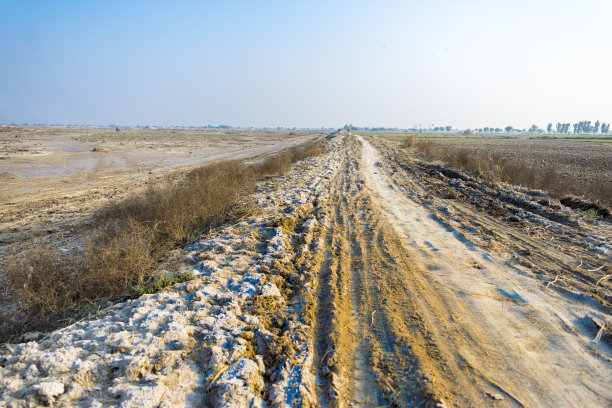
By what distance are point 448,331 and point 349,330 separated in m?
1.16

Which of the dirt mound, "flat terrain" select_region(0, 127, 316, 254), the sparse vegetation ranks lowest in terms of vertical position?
"flat terrain" select_region(0, 127, 316, 254)

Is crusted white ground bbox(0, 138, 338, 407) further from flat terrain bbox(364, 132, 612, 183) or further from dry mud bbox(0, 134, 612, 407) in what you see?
flat terrain bbox(364, 132, 612, 183)

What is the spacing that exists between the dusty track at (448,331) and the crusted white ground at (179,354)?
0.50 m

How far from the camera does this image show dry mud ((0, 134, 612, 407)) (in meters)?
2.71

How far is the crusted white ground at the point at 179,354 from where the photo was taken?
254 centimetres

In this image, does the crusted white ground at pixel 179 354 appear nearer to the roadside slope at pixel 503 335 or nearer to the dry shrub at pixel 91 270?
the dry shrub at pixel 91 270

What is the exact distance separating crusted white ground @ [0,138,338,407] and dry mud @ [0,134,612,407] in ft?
0.04

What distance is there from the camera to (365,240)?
6590 millimetres

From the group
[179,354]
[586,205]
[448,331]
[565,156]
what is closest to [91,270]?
[179,354]

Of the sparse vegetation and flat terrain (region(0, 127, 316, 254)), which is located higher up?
the sparse vegetation

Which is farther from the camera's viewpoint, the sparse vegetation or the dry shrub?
the sparse vegetation

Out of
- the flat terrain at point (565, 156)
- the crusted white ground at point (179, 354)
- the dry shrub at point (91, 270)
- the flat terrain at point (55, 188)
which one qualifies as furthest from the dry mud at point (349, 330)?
the flat terrain at point (565, 156)

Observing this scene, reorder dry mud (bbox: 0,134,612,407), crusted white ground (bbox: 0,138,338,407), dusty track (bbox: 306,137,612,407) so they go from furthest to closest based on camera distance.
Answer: dusty track (bbox: 306,137,612,407)
dry mud (bbox: 0,134,612,407)
crusted white ground (bbox: 0,138,338,407)

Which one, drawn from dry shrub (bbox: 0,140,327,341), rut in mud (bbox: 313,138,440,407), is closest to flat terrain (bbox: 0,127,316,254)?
dry shrub (bbox: 0,140,327,341)
